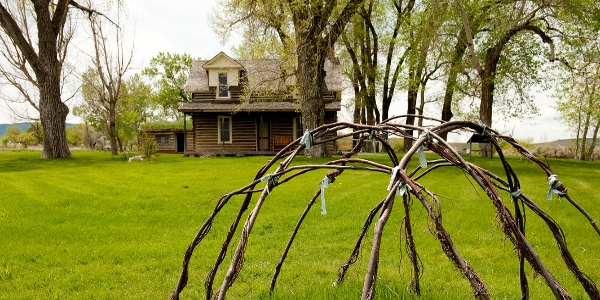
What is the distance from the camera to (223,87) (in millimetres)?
28359

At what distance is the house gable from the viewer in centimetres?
2783

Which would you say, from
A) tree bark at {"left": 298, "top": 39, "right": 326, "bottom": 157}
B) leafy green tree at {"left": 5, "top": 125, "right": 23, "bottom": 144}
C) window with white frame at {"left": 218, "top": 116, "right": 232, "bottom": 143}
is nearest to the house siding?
window with white frame at {"left": 218, "top": 116, "right": 232, "bottom": 143}

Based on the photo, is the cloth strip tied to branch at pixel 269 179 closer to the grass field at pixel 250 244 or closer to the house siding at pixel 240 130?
the grass field at pixel 250 244

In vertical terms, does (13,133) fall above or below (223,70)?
below

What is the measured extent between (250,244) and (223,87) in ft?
78.6

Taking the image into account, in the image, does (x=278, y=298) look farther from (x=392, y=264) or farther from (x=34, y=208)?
(x=34, y=208)

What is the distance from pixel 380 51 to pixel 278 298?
2797 cm

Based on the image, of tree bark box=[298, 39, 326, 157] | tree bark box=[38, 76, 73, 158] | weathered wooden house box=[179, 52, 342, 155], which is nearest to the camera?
tree bark box=[298, 39, 326, 157]

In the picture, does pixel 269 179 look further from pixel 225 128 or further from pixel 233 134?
pixel 225 128

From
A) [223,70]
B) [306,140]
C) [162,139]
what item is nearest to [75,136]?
[162,139]

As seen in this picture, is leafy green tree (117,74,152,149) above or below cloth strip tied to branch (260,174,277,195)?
above

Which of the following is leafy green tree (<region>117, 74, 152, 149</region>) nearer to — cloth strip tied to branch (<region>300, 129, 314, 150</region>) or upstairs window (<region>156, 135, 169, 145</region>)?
upstairs window (<region>156, 135, 169, 145</region>)

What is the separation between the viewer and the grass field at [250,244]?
399cm

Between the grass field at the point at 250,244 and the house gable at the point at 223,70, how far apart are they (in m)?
18.3
